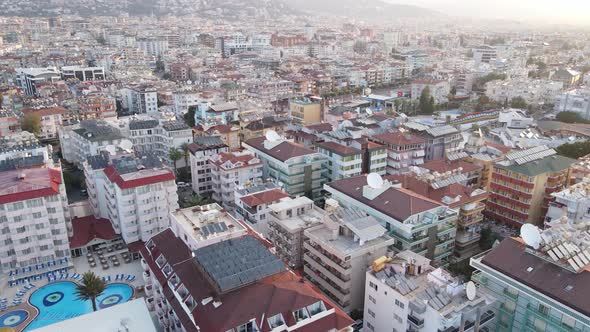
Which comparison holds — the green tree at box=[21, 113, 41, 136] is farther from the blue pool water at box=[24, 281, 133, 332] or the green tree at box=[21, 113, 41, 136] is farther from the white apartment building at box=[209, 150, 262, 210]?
the blue pool water at box=[24, 281, 133, 332]

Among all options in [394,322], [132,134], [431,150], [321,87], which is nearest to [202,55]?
[321,87]

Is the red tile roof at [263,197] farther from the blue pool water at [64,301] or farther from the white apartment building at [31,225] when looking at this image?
the white apartment building at [31,225]

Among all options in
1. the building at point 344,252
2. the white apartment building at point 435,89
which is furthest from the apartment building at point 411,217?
the white apartment building at point 435,89

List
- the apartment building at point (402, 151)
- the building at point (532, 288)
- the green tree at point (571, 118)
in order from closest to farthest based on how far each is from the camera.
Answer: the building at point (532, 288) → the apartment building at point (402, 151) → the green tree at point (571, 118)

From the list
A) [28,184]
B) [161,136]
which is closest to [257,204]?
[28,184]

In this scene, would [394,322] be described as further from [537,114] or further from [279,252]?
[537,114]

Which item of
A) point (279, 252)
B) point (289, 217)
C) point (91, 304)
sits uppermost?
point (289, 217)

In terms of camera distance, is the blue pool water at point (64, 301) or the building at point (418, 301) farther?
the blue pool water at point (64, 301)

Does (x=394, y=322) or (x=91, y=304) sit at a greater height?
(x=394, y=322)

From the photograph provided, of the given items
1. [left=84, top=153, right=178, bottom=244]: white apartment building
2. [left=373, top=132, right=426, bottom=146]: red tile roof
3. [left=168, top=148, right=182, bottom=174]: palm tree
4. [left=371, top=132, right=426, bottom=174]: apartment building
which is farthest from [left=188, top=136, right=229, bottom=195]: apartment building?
[left=371, top=132, right=426, bottom=174]: apartment building
